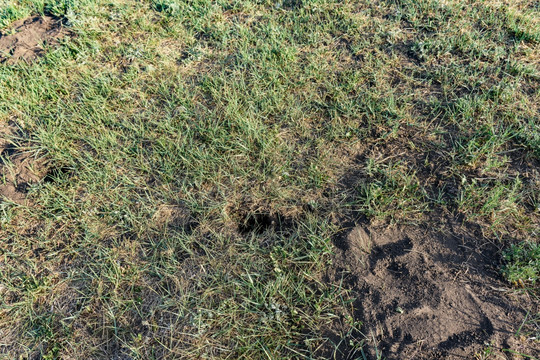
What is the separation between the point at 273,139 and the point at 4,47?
10.1 ft

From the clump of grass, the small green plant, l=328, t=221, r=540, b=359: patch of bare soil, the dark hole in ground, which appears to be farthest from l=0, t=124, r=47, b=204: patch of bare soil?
the small green plant

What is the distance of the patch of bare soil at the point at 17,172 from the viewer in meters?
2.88

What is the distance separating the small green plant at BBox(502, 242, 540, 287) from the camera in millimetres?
2143

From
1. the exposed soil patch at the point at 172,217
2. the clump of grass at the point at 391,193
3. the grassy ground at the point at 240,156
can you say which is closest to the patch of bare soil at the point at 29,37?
the grassy ground at the point at 240,156

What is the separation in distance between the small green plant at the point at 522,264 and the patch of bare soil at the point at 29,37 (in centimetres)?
442

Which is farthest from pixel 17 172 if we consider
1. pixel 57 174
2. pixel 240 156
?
pixel 240 156

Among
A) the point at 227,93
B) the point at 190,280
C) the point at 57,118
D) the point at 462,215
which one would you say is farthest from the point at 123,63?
the point at 462,215

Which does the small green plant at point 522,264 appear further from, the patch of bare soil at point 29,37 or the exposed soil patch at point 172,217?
the patch of bare soil at point 29,37

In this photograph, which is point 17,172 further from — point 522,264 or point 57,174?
point 522,264

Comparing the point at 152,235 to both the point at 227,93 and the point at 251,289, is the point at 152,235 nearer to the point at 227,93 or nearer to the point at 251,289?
the point at 251,289

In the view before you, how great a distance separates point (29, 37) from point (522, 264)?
4.82 m

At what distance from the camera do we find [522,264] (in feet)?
7.22

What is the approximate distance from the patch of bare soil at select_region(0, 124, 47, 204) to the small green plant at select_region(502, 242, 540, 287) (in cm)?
345

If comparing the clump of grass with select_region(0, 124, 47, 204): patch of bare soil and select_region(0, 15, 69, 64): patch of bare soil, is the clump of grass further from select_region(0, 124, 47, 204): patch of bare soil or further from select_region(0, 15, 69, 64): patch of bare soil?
select_region(0, 15, 69, 64): patch of bare soil
